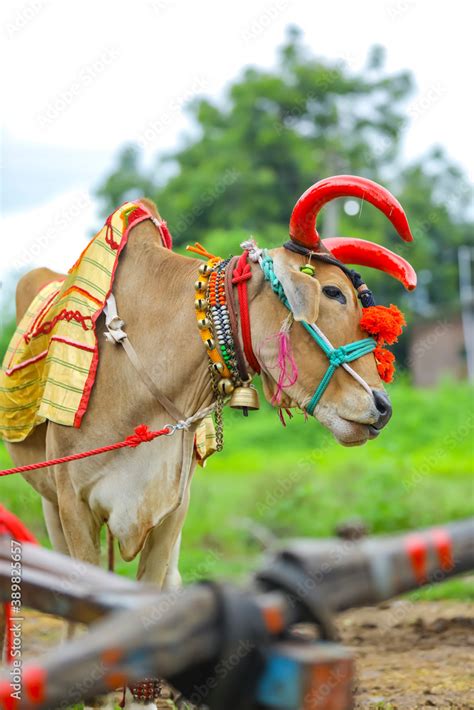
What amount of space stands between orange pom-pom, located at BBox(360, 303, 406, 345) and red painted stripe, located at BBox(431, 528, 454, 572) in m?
1.89

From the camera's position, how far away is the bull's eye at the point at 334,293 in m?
3.99

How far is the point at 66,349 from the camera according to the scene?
4.25 metres

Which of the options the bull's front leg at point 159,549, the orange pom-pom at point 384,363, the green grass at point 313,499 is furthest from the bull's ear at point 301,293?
the green grass at point 313,499

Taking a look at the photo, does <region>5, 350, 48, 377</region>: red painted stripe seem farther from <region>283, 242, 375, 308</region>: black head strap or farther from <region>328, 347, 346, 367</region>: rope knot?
<region>328, 347, 346, 367</region>: rope knot

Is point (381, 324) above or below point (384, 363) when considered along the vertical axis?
above

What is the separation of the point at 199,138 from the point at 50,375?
1142 inches

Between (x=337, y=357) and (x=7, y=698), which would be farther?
(x=337, y=357)

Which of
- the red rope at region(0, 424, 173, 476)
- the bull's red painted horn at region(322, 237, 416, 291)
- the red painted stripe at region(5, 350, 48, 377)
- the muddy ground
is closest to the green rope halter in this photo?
the bull's red painted horn at region(322, 237, 416, 291)

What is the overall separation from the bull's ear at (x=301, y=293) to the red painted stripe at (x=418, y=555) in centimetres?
191

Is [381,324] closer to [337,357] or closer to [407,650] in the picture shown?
[337,357]

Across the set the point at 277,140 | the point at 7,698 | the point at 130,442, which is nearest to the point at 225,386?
the point at 130,442

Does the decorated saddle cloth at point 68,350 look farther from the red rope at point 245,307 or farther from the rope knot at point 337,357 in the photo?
the rope knot at point 337,357

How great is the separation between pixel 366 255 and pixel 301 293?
0.62 meters

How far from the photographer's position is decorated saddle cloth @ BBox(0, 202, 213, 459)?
4.21 metres
